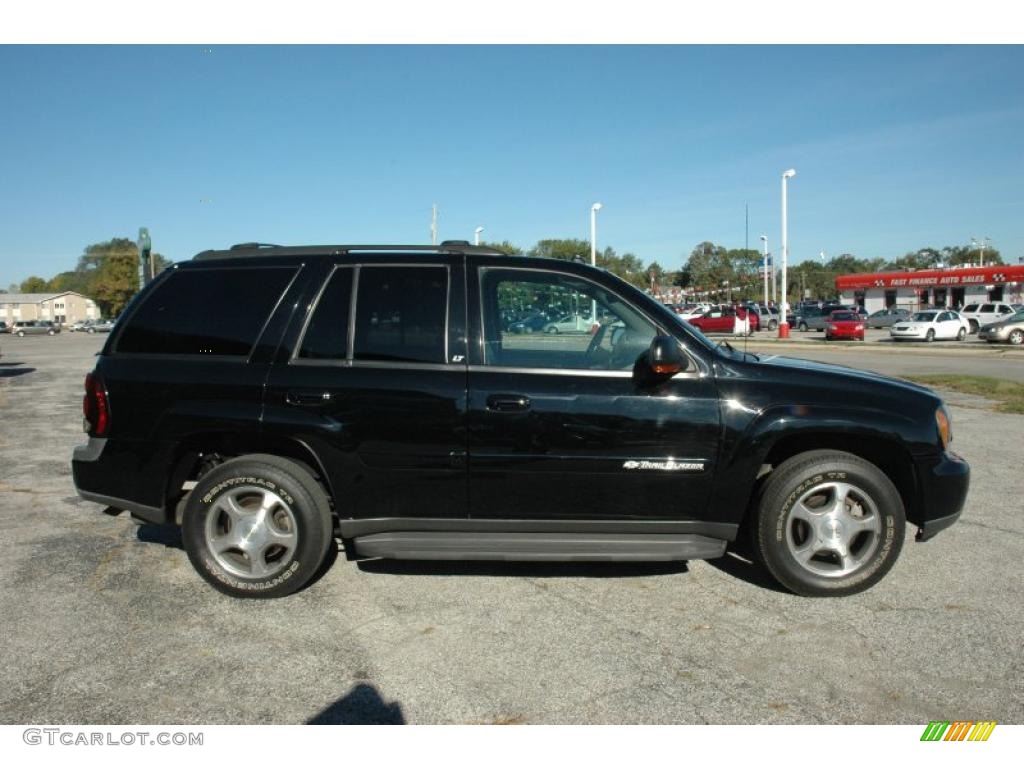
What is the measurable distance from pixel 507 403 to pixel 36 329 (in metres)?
90.7

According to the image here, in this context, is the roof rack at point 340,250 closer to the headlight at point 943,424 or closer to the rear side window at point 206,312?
the rear side window at point 206,312

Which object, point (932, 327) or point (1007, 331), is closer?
point (1007, 331)

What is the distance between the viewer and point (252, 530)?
4.18 meters

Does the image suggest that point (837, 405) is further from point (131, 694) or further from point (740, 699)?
point (131, 694)

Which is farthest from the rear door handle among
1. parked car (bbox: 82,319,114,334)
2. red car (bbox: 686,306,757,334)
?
parked car (bbox: 82,319,114,334)

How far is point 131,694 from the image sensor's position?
3.19 metres

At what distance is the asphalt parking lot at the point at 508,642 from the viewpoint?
3.09 meters

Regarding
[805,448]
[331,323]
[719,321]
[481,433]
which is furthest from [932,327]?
[331,323]

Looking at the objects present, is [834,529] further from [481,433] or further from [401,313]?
[401,313]

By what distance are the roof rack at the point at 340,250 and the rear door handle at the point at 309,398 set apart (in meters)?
0.83

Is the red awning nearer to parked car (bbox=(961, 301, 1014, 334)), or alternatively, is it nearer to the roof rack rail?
parked car (bbox=(961, 301, 1014, 334))

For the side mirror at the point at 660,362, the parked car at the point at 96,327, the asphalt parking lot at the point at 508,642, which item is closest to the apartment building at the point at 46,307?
the parked car at the point at 96,327
